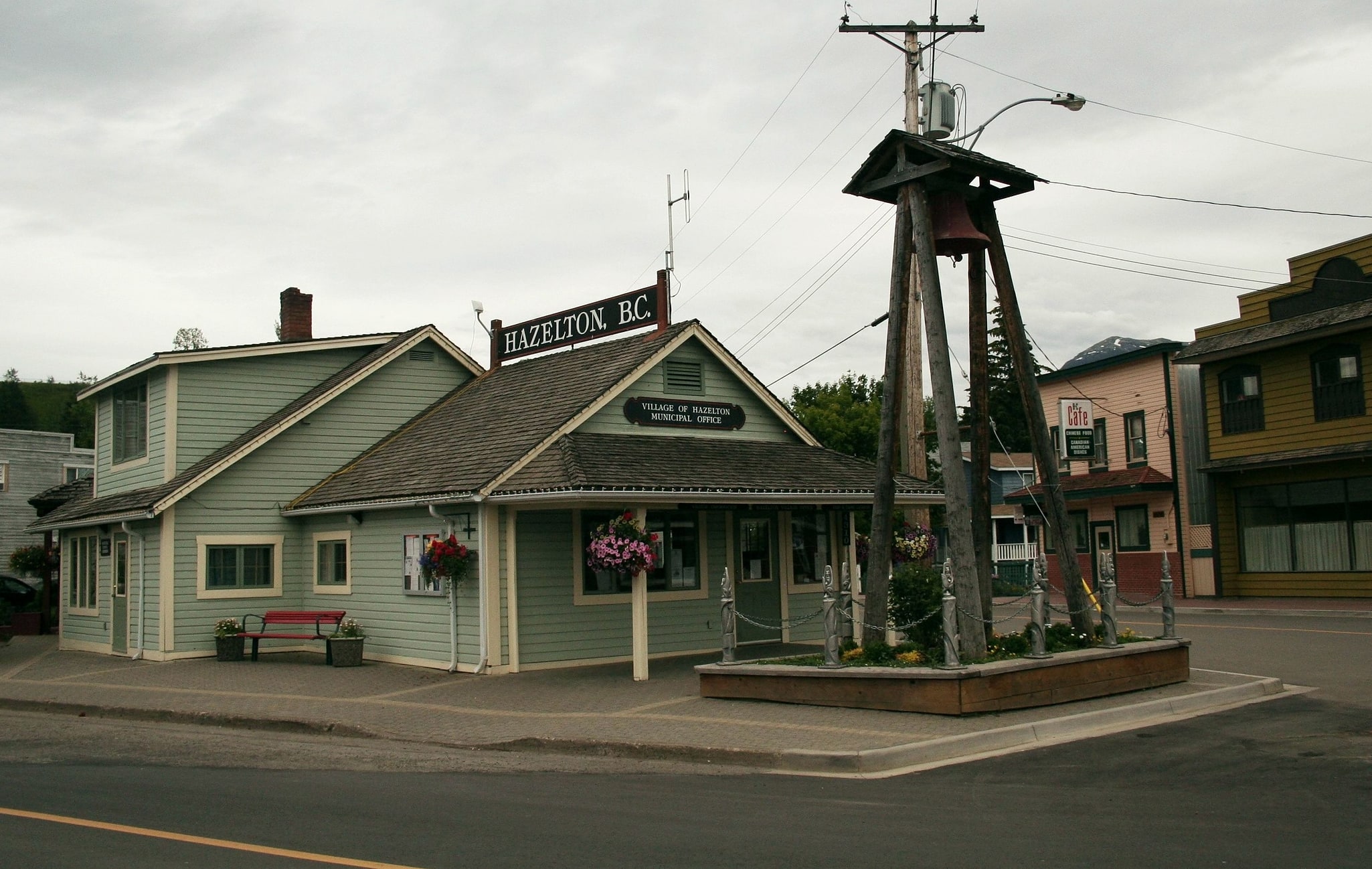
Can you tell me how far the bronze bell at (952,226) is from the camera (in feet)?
45.4

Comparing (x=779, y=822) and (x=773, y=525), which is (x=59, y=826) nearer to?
(x=779, y=822)

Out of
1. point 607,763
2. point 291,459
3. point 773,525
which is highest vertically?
point 291,459

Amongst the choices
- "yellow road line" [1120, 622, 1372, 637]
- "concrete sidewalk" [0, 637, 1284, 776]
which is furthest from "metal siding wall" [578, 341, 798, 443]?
"yellow road line" [1120, 622, 1372, 637]

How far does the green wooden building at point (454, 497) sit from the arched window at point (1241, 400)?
15.5 meters

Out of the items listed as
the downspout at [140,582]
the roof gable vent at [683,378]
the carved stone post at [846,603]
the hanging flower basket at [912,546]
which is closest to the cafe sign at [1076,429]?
the carved stone post at [846,603]

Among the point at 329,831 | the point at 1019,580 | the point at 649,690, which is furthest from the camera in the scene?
the point at 1019,580

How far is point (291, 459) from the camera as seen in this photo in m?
21.6

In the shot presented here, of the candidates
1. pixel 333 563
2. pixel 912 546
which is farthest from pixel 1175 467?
pixel 333 563

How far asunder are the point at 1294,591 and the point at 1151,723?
21.2 meters

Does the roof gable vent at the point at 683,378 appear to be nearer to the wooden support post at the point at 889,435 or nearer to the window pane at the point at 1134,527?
the wooden support post at the point at 889,435

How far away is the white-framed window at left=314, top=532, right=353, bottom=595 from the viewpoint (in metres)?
20.3

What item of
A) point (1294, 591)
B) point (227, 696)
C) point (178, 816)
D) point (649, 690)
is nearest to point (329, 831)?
point (178, 816)

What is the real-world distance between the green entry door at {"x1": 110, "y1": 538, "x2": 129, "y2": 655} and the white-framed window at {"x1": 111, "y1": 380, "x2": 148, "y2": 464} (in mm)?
1945

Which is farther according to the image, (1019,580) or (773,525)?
(1019,580)
